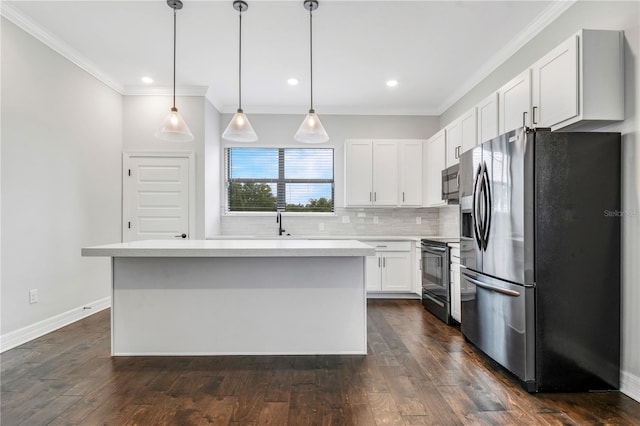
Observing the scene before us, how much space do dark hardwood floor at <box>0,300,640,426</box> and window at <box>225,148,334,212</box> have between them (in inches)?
114

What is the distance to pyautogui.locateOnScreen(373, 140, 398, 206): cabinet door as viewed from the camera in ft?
16.9

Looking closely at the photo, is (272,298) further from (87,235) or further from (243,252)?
(87,235)

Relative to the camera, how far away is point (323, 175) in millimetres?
5625

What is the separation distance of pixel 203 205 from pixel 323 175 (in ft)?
6.21

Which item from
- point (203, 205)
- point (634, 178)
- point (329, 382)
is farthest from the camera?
point (203, 205)

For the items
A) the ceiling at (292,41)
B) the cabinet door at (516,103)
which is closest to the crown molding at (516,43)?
the ceiling at (292,41)

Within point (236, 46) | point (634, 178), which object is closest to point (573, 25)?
point (634, 178)

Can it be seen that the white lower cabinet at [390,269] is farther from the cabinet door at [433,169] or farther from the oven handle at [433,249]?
the cabinet door at [433,169]

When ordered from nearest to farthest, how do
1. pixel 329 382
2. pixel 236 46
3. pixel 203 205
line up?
pixel 329 382 → pixel 236 46 → pixel 203 205

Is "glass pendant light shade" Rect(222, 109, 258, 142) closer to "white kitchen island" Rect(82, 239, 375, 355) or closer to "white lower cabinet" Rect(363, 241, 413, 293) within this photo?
"white kitchen island" Rect(82, 239, 375, 355)

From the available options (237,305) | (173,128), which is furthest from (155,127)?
(237,305)

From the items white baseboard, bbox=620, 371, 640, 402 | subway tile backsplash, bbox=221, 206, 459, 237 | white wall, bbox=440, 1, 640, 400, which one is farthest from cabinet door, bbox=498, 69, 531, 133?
subway tile backsplash, bbox=221, 206, 459, 237

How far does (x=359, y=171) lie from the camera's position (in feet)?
17.0

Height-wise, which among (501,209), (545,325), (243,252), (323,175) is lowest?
(545,325)
